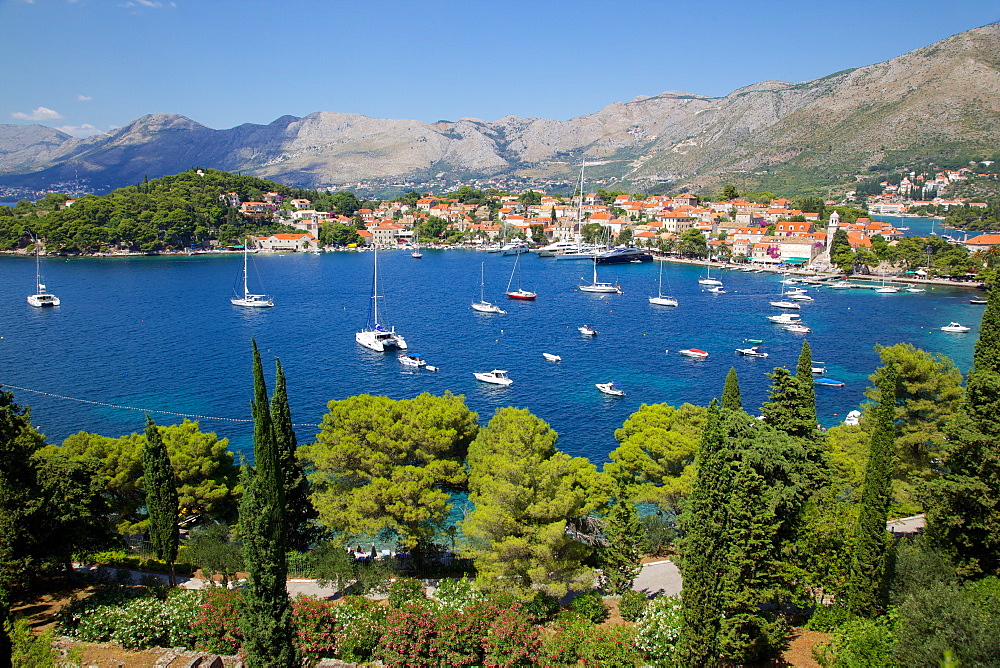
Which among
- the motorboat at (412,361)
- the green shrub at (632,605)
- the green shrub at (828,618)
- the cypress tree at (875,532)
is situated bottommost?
the green shrub at (828,618)

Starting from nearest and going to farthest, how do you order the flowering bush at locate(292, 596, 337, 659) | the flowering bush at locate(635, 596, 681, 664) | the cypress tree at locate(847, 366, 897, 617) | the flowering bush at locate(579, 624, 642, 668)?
the flowering bush at locate(579, 624, 642, 668) < the flowering bush at locate(635, 596, 681, 664) < the flowering bush at locate(292, 596, 337, 659) < the cypress tree at locate(847, 366, 897, 617)

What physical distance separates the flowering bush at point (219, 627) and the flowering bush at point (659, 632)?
19.1ft

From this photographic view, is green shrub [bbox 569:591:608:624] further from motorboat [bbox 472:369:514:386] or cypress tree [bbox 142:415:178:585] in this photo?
motorboat [bbox 472:369:514:386]

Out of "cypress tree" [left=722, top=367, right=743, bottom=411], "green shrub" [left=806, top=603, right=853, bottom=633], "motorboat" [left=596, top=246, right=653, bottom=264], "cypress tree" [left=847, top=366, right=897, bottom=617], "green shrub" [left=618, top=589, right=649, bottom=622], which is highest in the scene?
"motorboat" [left=596, top=246, right=653, bottom=264]

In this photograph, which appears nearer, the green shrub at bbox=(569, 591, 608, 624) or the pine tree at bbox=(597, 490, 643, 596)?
the green shrub at bbox=(569, 591, 608, 624)

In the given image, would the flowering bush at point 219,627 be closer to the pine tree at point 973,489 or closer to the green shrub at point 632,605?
the green shrub at point 632,605

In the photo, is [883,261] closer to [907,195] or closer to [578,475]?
[578,475]

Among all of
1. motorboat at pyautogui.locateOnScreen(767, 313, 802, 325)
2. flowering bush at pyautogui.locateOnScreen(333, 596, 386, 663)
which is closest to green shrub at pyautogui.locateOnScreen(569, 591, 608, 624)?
flowering bush at pyautogui.locateOnScreen(333, 596, 386, 663)

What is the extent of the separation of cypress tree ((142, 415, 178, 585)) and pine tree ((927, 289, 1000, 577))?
1339 cm

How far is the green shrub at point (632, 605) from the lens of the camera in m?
10.3

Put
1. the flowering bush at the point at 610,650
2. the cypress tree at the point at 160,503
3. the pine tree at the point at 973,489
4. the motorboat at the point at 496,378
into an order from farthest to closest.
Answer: the motorboat at the point at 496,378 → the cypress tree at the point at 160,503 → the pine tree at the point at 973,489 → the flowering bush at the point at 610,650

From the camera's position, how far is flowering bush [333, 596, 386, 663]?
30.6 feet

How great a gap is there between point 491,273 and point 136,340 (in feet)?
141

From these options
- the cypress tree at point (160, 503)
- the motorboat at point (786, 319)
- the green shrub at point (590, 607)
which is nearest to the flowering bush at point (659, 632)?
the green shrub at point (590, 607)
